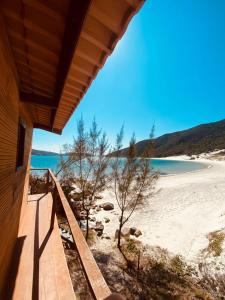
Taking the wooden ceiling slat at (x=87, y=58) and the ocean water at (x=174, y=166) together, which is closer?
the wooden ceiling slat at (x=87, y=58)

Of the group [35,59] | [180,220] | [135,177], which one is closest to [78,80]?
[35,59]

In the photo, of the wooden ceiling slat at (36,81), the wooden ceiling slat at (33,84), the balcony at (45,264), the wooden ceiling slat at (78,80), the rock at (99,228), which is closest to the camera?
the balcony at (45,264)

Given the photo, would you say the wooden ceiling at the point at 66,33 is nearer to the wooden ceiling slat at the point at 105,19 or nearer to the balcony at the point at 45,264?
the wooden ceiling slat at the point at 105,19

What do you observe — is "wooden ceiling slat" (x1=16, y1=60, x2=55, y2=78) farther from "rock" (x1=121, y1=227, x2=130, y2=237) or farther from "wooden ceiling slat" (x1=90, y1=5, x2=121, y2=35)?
"rock" (x1=121, y1=227, x2=130, y2=237)

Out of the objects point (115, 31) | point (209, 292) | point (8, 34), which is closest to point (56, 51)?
point (8, 34)

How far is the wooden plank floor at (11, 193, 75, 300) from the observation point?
111 inches

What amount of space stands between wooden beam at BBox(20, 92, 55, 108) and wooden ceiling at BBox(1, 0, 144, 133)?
0.72 meters

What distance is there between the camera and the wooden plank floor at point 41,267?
9.27 ft

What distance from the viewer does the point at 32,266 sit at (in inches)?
134

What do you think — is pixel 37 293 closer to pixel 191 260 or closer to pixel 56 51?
pixel 56 51

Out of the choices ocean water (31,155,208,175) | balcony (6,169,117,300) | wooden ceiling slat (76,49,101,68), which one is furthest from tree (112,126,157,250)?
wooden ceiling slat (76,49,101,68)

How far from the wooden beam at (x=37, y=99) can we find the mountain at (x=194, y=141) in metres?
112

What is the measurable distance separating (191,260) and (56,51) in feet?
33.3

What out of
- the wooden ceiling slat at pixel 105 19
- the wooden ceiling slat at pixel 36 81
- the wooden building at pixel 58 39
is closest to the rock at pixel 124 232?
the wooden building at pixel 58 39
